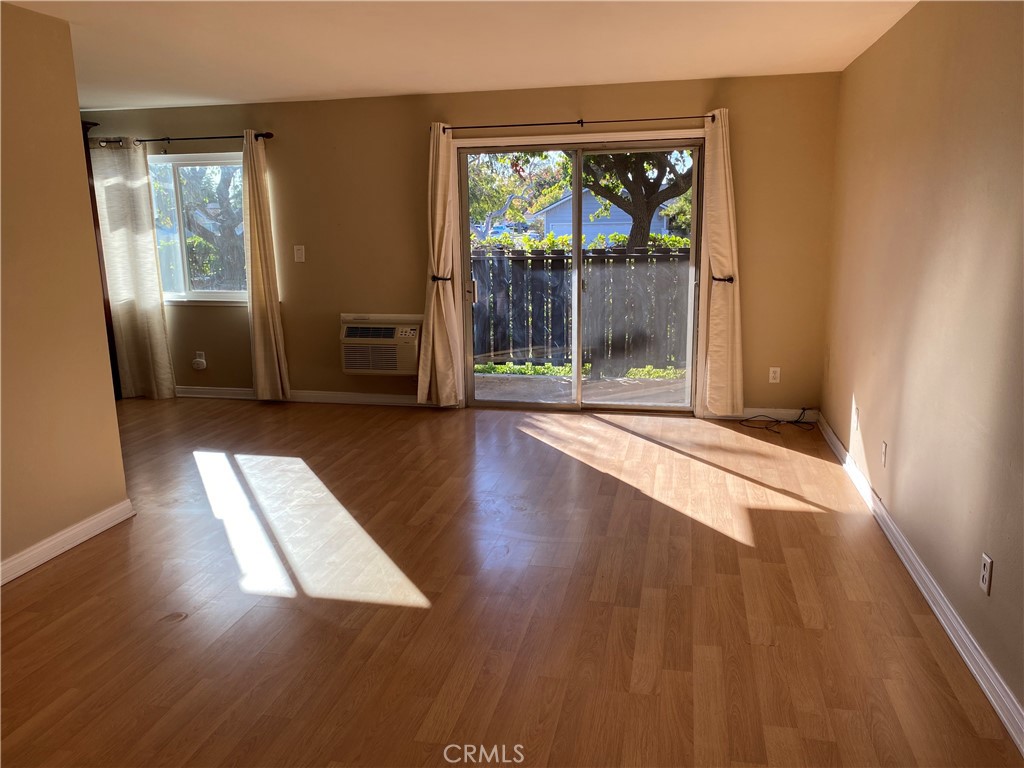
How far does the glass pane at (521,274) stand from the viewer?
5.16 m

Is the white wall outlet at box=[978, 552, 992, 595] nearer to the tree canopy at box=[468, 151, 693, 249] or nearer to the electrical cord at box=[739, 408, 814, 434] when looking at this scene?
the electrical cord at box=[739, 408, 814, 434]

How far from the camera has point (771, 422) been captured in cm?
493

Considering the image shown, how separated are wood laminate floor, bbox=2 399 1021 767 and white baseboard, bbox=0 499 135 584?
6cm

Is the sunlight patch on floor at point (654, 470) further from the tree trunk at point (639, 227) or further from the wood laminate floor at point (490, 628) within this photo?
the tree trunk at point (639, 227)

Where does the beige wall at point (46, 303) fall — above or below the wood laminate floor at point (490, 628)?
above

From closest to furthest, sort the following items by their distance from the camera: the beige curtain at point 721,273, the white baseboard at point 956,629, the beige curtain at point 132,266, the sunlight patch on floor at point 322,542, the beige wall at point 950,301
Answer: the white baseboard at point 956,629 < the beige wall at point 950,301 < the sunlight patch on floor at point 322,542 < the beige curtain at point 721,273 < the beige curtain at point 132,266

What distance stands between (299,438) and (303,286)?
4.73 ft

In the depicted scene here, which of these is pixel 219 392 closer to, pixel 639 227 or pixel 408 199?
pixel 408 199

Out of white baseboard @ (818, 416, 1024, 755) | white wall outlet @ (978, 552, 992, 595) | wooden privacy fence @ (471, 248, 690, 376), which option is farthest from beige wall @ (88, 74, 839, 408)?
white wall outlet @ (978, 552, 992, 595)

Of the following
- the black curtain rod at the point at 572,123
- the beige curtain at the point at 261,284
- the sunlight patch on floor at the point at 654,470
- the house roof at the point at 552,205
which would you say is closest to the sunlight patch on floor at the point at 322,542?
the sunlight patch on floor at the point at 654,470

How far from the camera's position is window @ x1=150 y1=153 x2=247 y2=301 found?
5703 mm

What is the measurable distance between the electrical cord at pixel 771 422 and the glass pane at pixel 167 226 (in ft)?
15.1

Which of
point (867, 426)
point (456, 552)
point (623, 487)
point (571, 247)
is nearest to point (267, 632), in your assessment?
point (456, 552)

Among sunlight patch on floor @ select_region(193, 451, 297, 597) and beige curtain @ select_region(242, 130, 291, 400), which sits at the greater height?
beige curtain @ select_region(242, 130, 291, 400)
